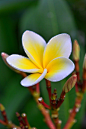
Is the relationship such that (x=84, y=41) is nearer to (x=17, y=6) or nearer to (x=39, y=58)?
(x=17, y=6)

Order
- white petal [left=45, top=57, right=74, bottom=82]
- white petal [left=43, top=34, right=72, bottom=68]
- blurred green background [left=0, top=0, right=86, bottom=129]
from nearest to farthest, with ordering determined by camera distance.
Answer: white petal [left=45, top=57, right=74, bottom=82] < white petal [left=43, top=34, right=72, bottom=68] < blurred green background [left=0, top=0, right=86, bottom=129]

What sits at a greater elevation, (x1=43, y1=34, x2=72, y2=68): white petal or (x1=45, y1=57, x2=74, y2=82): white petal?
(x1=43, y1=34, x2=72, y2=68): white petal

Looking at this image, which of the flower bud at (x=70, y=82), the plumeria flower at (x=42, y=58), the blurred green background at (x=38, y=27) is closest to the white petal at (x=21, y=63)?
the plumeria flower at (x=42, y=58)

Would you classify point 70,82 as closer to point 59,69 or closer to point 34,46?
point 59,69

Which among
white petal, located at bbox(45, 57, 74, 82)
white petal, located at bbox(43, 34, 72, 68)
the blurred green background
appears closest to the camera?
white petal, located at bbox(45, 57, 74, 82)

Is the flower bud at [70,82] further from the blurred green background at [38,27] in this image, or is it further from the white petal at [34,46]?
the blurred green background at [38,27]

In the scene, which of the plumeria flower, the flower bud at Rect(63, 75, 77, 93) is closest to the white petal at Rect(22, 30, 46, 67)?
the plumeria flower

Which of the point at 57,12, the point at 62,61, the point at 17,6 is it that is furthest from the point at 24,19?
the point at 62,61

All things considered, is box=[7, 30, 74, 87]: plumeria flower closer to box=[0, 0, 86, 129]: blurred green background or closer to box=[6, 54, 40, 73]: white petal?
box=[6, 54, 40, 73]: white petal

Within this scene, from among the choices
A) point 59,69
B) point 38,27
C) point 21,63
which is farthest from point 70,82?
point 38,27
